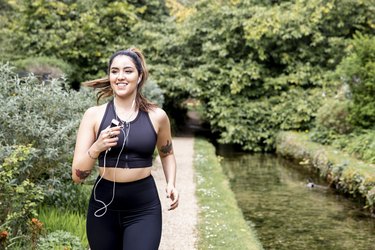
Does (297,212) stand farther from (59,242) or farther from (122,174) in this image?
(122,174)

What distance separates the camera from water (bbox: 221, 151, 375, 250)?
7410 millimetres

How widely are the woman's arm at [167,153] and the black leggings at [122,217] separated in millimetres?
206

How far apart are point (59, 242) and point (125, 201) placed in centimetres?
196

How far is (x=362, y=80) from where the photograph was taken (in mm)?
12336

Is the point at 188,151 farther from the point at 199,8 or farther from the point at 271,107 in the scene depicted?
the point at 199,8

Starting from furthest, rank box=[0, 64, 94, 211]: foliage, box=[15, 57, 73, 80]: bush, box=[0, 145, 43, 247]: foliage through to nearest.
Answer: box=[15, 57, 73, 80]: bush
box=[0, 64, 94, 211]: foliage
box=[0, 145, 43, 247]: foliage

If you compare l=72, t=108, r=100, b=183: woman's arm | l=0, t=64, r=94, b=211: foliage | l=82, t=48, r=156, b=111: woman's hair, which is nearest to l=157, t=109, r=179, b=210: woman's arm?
l=82, t=48, r=156, b=111: woman's hair

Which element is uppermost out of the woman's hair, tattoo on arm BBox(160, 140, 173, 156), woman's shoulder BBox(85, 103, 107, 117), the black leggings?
the woman's hair

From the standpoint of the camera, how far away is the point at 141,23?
66.3ft

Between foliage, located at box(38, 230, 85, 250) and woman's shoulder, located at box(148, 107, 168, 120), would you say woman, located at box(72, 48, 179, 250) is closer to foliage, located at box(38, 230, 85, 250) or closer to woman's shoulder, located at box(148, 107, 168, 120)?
woman's shoulder, located at box(148, 107, 168, 120)

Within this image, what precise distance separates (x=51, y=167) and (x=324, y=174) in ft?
26.0

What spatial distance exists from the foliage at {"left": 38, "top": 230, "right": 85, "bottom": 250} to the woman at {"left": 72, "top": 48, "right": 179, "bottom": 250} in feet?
5.20

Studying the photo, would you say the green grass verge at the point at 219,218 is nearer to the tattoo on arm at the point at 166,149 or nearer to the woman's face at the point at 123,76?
the tattoo on arm at the point at 166,149

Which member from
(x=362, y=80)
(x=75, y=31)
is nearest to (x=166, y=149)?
(x=362, y=80)
